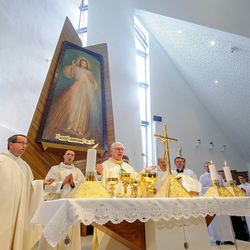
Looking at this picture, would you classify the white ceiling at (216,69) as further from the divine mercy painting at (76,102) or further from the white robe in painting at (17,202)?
the white robe in painting at (17,202)

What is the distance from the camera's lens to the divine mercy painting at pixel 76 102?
470 cm

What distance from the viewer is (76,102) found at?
533cm

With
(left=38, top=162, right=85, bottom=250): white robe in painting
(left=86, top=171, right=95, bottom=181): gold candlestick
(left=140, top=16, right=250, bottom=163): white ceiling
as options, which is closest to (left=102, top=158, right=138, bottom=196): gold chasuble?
(left=38, top=162, right=85, bottom=250): white robe in painting

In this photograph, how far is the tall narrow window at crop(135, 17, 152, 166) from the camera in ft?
25.4

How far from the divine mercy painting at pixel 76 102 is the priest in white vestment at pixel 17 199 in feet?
5.46

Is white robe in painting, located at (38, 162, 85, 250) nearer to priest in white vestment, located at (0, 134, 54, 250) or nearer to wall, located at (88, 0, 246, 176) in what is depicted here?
priest in white vestment, located at (0, 134, 54, 250)

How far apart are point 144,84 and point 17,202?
6.74 m

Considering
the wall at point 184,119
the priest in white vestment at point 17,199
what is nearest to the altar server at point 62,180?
the priest in white vestment at point 17,199

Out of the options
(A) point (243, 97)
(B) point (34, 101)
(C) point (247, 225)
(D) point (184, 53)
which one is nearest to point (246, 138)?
(A) point (243, 97)

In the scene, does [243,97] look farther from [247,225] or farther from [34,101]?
[34,101]

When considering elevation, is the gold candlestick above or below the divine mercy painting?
below

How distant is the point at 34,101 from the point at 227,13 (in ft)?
17.8

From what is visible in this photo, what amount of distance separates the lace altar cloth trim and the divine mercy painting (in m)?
3.39

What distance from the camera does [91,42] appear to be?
705 cm
